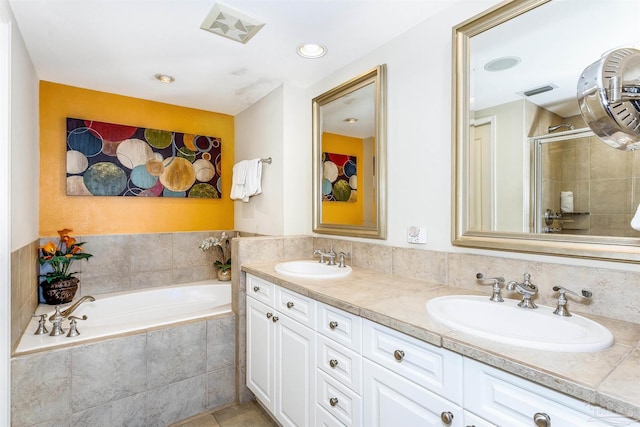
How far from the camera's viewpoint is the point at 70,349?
1.71m

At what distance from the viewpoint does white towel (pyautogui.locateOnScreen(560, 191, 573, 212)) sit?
1201mm

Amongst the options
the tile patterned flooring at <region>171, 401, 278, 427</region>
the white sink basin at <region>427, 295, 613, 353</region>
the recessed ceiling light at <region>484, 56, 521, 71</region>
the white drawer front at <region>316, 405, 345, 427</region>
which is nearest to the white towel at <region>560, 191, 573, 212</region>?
the white sink basin at <region>427, 295, 613, 353</region>

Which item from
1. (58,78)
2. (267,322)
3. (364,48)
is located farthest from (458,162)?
(58,78)

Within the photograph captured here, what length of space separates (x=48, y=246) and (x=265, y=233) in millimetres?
1531

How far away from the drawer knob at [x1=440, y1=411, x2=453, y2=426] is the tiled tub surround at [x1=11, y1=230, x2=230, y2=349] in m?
2.49

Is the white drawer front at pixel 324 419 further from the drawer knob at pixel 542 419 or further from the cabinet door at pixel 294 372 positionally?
the drawer knob at pixel 542 419

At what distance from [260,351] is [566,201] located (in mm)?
1751

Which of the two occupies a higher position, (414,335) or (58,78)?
(58,78)

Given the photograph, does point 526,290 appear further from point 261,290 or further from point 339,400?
point 261,290

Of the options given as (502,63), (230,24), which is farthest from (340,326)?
(230,24)

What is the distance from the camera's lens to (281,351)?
177cm

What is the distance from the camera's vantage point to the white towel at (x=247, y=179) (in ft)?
9.00

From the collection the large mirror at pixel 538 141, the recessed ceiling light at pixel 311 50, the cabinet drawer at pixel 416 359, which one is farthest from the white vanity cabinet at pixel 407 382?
the recessed ceiling light at pixel 311 50

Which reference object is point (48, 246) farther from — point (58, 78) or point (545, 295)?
point (545, 295)
